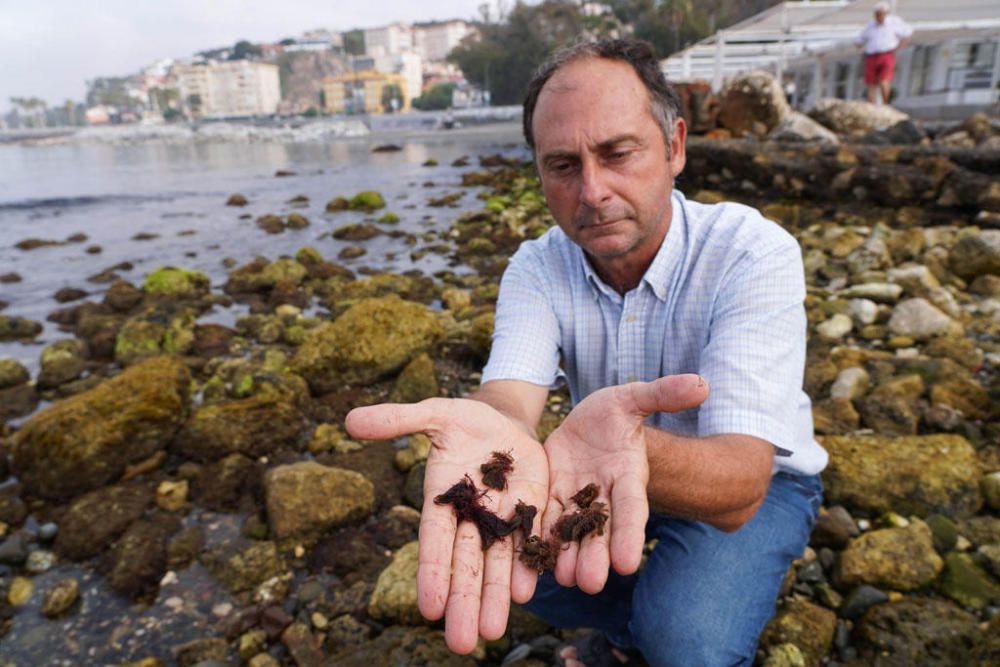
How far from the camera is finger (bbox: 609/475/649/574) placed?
1794 millimetres

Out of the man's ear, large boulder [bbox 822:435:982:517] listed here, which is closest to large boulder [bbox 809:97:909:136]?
large boulder [bbox 822:435:982:517]

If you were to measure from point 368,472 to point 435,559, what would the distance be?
2.99 meters

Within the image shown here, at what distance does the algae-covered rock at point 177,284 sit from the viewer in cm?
1068

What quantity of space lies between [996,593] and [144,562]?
4.76 meters

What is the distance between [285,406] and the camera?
5.60 metres

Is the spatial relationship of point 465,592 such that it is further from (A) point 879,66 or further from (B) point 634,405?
(A) point 879,66

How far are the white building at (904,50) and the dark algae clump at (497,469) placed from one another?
55.4 ft

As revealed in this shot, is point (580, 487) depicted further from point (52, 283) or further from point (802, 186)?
point (52, 283)

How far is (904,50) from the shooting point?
21.0 m

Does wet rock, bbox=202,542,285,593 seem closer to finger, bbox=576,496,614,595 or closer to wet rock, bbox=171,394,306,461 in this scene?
wet rock, bbox=171,394,306,461

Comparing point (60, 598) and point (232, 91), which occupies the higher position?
point (232, 91)

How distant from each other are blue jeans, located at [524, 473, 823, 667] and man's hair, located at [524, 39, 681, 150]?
1.72m

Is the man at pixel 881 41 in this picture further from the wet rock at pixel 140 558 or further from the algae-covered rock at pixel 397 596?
the wet rock at pixel 140 558

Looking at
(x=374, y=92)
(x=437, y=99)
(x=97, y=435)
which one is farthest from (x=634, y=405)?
(x=374, y=92)
